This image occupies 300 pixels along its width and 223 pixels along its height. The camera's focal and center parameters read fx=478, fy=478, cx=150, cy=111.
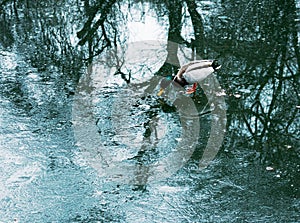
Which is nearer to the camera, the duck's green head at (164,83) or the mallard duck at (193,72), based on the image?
the mallard duck at (193,72)

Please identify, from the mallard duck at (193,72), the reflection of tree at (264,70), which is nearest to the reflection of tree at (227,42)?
the reflection of tree at (264,70)

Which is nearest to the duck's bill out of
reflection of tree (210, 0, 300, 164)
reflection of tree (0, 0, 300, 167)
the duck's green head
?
the duck's green head

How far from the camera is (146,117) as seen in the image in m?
4.28

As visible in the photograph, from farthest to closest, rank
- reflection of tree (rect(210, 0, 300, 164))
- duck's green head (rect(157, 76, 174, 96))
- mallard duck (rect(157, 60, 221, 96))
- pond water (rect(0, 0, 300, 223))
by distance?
duck's green head (rect(157, 76, 174, 96)) → mallard duck (rect(157, 60, 221, 96)) → reflection of tree (rect(210, 0, 300, 164)) → pond water (rect(0, 0, 300, 223))

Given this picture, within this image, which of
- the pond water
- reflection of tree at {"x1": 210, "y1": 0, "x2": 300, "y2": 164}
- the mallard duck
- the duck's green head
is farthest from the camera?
the duck's green head

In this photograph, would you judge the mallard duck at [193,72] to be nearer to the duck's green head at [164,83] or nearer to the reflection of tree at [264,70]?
the duck's green head at [164,83]

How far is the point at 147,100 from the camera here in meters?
4.56

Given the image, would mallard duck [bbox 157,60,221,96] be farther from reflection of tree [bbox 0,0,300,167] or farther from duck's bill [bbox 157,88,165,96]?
reflection of tree [bbox 0,0,300,167]

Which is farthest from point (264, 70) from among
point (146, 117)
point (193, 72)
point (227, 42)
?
point (146, 117)

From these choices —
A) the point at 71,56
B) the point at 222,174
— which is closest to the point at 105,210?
the point at 222,174

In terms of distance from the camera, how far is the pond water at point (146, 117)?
10.8ft

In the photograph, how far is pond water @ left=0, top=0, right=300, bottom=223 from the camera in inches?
130

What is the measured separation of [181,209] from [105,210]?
20.2 inches

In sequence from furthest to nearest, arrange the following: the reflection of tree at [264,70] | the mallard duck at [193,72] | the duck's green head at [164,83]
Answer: the duck's green head at [164,83] < the mallard duck at [193,72] < the reflection of tree at [264,70]
